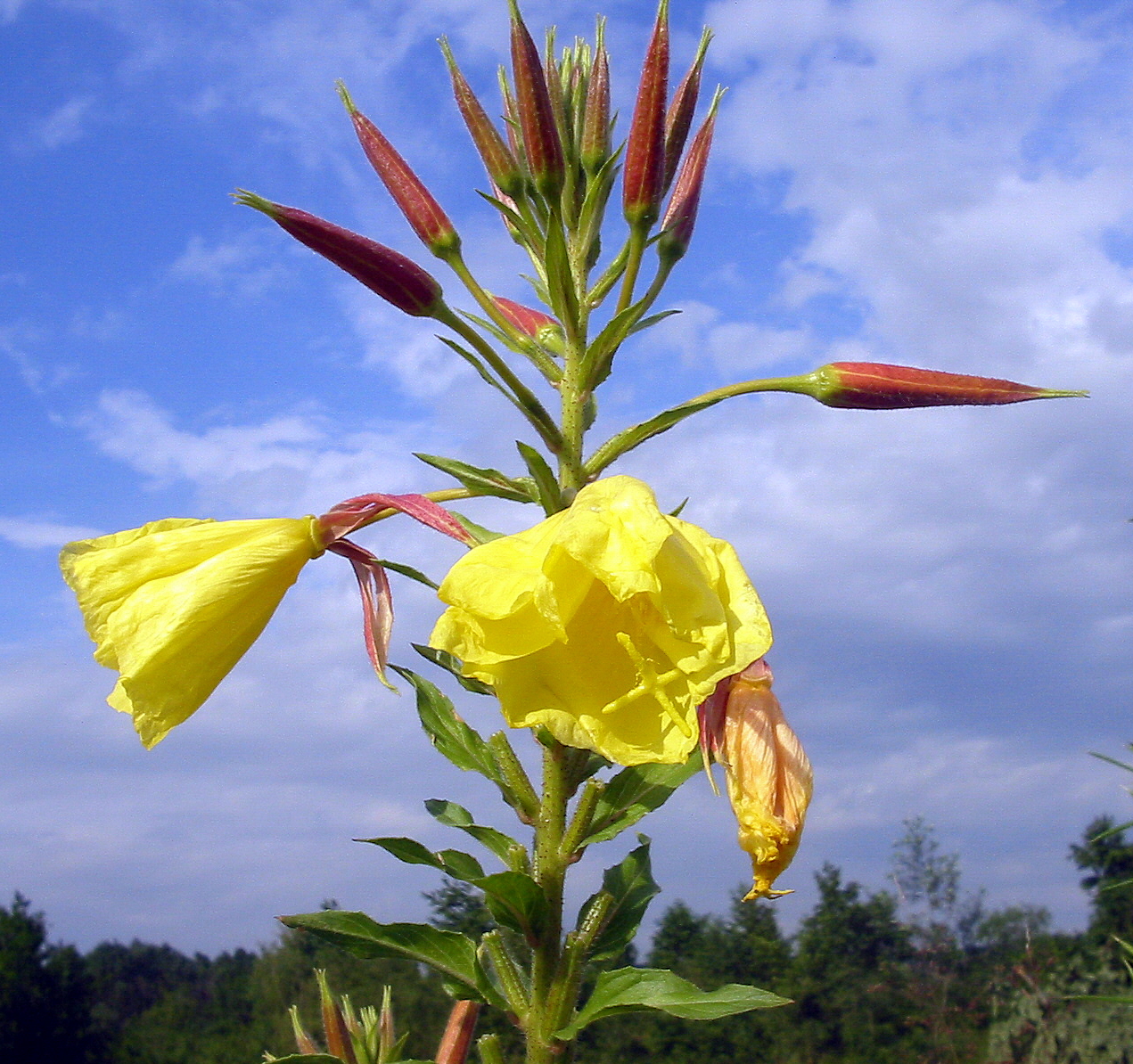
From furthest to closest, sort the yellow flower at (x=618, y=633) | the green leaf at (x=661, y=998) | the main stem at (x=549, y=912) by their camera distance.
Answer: the main stem at (x=549, y=912) < the green leaf at (x=661, y=998) < the yellow flower at (x=618, y=633)

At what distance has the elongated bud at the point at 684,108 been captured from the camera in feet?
6.79

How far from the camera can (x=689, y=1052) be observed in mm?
25281

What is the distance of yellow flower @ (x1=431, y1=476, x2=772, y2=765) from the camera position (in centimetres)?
136

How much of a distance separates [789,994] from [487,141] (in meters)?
27.2

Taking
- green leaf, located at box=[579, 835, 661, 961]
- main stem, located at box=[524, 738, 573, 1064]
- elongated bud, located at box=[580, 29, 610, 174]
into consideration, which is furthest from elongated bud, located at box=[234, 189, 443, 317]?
green leaf, located at box=[579, 835, 661, 961]

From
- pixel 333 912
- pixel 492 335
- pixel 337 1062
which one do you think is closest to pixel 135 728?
pixel 333 912

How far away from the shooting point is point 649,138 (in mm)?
1851

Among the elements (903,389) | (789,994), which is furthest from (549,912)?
(789,994)

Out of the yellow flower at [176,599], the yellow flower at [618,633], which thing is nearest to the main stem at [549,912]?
the yellow flower at [618,633]

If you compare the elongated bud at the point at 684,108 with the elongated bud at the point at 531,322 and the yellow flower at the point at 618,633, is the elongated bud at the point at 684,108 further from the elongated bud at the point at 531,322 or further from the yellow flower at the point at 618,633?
the yellow flower at the point at 618,633

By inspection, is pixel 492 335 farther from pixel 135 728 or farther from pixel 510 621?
pixel 135 728

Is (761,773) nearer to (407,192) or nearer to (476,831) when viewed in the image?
(476,831)

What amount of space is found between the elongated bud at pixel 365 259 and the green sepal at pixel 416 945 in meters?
1.06

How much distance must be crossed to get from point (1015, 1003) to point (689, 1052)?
41.2 ft
